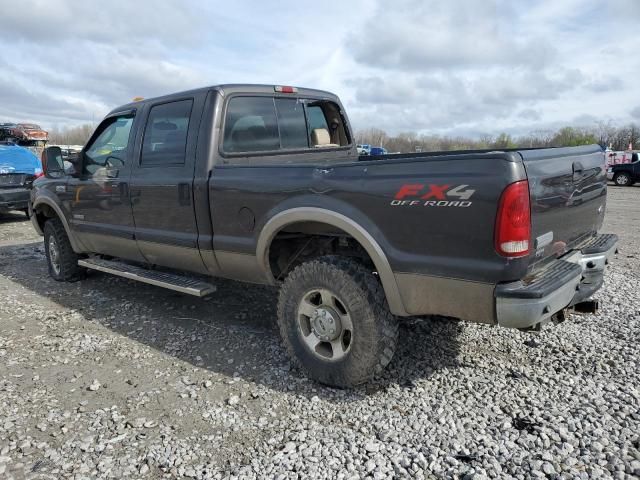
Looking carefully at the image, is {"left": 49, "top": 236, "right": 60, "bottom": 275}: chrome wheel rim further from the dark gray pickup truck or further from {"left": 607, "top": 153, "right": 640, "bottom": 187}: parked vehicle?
{"left": 607, "top": 153, "right": 640, "bottom": 187}: parked vehicle

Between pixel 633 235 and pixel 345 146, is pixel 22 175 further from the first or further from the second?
pixel 633 235

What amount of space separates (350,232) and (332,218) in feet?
0.50

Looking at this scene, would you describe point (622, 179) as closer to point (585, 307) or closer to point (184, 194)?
point (585, 307)

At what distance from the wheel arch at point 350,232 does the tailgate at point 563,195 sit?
792 mm

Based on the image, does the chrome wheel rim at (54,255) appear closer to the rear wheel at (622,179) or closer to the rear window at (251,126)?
the rear window at (251,126)

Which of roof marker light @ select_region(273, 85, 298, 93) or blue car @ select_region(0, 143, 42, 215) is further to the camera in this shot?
blue car @ select_region(0, 143, 42, 215)

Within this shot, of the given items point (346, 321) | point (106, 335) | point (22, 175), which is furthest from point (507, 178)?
point (22, 175)

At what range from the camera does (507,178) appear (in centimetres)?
244

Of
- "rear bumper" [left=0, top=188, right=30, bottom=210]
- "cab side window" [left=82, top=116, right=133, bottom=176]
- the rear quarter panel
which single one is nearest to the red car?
"rear bumper" [left=0, top=188, right=30, bottom=210]

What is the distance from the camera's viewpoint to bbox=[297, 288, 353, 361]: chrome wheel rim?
3.22 metres

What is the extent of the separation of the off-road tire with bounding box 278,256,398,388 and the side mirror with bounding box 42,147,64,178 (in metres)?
3.61

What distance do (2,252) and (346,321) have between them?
22.6 ft

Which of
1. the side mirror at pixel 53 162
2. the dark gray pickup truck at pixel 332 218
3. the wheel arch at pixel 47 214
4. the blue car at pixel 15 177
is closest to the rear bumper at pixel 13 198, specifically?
the blue car at pixel 15 177

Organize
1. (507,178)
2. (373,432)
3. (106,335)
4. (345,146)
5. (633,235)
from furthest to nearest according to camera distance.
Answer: (633,235), (345,146), (106,335), (373,432), (507,178)
